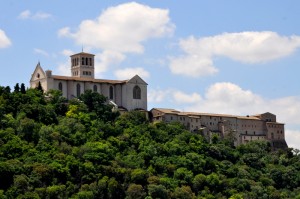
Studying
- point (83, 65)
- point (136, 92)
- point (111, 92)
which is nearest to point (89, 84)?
point (111, 92)

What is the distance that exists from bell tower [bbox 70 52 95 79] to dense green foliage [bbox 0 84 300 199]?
313 inches

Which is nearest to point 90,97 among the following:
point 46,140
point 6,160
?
point 46,140

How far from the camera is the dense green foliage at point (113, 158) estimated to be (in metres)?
63.6

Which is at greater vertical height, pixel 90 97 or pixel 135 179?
pixel 90 97

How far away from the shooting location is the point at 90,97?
83.4 meters

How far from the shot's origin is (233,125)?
93.4 meters

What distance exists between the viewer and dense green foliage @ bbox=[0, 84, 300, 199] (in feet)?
209

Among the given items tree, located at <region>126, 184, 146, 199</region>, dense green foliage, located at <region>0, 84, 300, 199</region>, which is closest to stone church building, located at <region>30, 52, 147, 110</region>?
dense green foliage, located at <region>0, 84, 300, 199</region>

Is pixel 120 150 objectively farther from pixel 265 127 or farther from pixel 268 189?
pixel 265 127

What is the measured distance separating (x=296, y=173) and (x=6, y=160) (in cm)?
3420

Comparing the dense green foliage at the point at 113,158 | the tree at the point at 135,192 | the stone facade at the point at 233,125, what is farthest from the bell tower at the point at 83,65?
the tree at the point at 135,192

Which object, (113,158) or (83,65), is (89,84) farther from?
(113,158)

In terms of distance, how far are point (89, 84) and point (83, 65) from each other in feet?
17.0

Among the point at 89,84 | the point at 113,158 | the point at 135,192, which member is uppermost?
the point at 89,84
